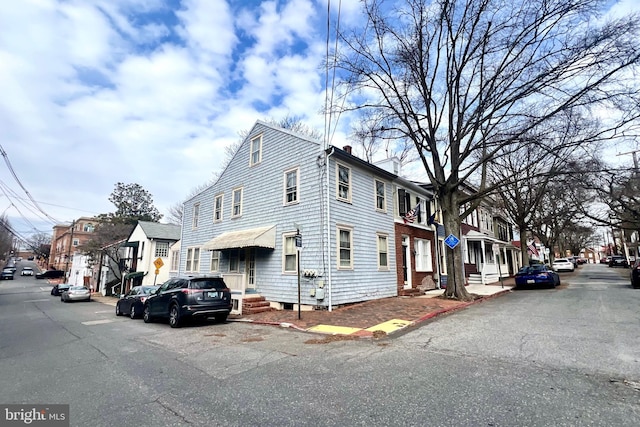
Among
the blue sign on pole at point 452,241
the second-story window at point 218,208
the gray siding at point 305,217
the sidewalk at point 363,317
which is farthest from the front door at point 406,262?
the second-story window at point 218,208

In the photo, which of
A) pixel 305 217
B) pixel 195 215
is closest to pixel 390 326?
pixel 305 217

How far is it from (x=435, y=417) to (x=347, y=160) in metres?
11.8

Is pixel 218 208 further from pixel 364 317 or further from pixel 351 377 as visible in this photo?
pixel 351 377

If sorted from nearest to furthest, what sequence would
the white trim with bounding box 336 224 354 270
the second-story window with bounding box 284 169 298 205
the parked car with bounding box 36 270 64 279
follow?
the white trim with bounding box 336 224 354 270 < the second-story window with bounding box 284 169 298 205 < the parked car with bounding box 36 270 64 279

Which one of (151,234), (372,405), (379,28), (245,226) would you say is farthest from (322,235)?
(151,234)

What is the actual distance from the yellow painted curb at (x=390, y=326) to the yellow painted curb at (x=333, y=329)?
0.47m

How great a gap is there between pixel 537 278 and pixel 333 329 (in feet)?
56.1

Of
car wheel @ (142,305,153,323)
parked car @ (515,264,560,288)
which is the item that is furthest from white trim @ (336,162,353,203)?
parked car @ (515,264,560,288)

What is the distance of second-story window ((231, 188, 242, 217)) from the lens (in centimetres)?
1781

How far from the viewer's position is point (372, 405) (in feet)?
13.3

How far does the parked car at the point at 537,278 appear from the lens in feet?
65.8

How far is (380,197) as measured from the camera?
16734mm

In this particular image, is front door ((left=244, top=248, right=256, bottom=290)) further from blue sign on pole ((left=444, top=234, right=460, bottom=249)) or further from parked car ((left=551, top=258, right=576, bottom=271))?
parked car ((left=551, top=258, right=576, bottom=271))

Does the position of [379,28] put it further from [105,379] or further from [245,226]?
[105,379]
